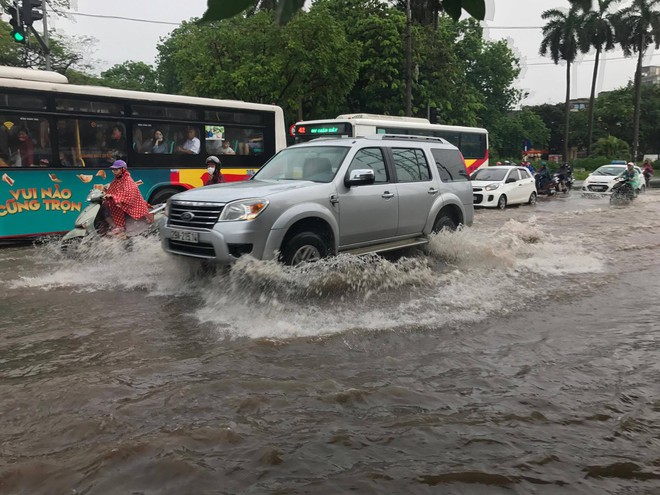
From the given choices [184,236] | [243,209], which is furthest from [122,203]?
[243,209]

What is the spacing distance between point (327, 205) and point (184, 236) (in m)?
1.65

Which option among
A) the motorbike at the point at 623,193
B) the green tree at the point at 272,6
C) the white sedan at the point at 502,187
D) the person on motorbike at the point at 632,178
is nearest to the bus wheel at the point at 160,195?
the white sedan at the point at 502,187

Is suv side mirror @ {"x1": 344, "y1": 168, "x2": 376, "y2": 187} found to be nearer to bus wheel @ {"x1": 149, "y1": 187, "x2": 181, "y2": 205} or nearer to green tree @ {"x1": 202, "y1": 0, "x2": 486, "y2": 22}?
green tree @ {"x1": 202, "y1": 0, "x2": 486, "y2": 22}

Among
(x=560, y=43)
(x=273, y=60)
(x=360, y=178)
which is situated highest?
(x=560, y=43)

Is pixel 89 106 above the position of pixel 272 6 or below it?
above

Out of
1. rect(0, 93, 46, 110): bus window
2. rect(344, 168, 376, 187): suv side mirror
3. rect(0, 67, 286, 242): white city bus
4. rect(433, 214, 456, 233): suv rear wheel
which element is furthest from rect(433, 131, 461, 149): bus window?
rect(344, 168, 376, 187): suv side mirror

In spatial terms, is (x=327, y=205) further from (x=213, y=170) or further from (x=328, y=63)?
(x=328, y=63)

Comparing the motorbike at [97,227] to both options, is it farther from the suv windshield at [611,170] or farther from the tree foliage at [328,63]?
the suv windshield at [611,170]

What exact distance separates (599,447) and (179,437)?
240 cm

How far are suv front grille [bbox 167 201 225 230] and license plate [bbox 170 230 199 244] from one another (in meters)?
0.08

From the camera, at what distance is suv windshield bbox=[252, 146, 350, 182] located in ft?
23.0

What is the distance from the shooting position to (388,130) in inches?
754

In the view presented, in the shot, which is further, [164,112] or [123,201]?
[164,112]

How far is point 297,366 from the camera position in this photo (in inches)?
173
